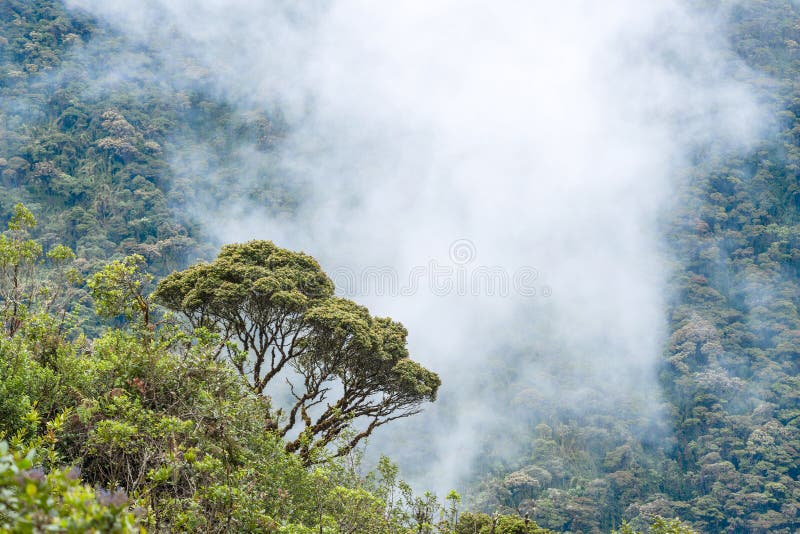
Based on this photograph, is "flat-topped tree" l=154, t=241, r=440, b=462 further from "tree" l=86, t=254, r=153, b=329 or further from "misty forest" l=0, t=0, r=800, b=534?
"tree" l=86, t=254, r=153, b=329

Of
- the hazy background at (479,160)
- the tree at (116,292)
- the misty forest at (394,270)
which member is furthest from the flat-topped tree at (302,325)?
the hazy background at (479,160)

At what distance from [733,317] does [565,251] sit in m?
34.1

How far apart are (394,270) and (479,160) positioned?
157 feet

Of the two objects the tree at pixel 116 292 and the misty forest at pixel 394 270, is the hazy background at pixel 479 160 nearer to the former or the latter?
the misty forest at pixel 394 270

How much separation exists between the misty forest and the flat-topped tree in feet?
0.25

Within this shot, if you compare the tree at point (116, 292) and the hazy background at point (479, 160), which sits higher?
the hazy background at point (479, 160)

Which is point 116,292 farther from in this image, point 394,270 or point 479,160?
point 479,160

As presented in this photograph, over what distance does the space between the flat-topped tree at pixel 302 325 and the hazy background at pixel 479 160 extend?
55.5 m

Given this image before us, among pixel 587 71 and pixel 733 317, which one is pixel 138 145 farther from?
pixel 587 71

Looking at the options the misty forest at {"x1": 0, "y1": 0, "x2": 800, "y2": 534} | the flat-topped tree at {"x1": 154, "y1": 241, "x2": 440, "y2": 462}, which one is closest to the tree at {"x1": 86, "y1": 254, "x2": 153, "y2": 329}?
the misty forest at {"x1": 0, "y1": 0, "x2": 800, "y2": 534}

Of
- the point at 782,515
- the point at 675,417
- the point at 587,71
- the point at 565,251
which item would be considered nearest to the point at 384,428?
the point at 675,417

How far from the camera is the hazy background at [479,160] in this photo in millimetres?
88938

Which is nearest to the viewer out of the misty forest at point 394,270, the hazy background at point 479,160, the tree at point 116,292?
the misty forest at point 394,270

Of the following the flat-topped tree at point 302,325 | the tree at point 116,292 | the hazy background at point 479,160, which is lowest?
the tree at point 116,292
